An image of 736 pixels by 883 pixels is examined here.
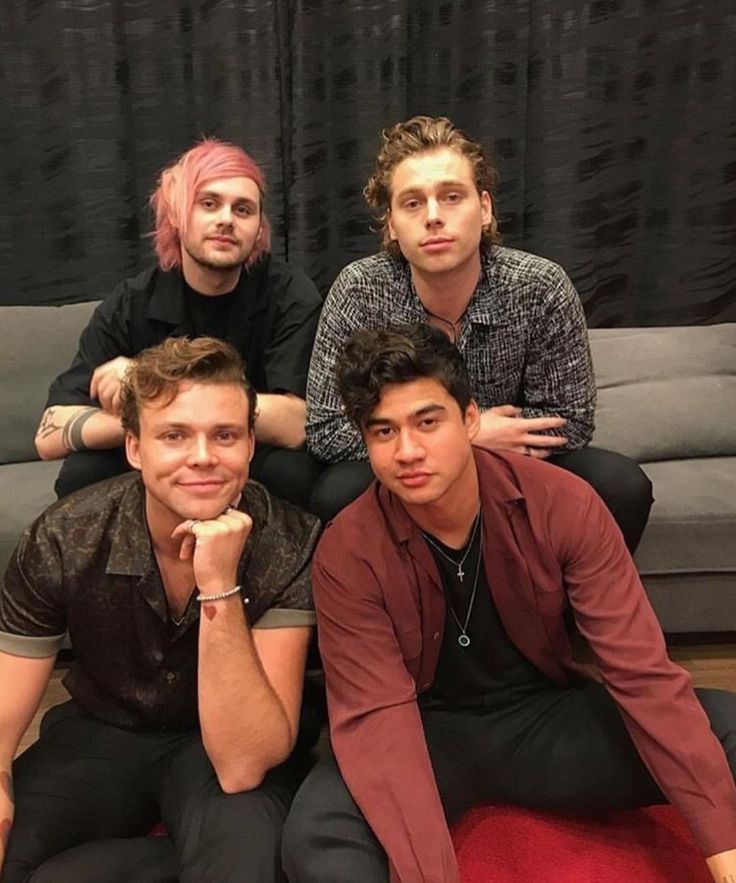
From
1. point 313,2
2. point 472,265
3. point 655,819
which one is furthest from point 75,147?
point 655,819

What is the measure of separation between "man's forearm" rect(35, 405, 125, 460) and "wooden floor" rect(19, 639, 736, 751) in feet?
1.83

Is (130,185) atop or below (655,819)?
atop

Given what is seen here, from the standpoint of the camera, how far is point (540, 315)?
1824 millimetres

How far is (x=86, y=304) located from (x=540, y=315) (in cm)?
140

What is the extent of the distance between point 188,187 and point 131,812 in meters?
1.30

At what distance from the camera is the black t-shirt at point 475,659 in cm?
146

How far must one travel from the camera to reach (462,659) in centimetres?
150

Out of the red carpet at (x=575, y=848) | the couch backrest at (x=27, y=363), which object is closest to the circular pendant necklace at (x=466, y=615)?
the red carpet at (x=575, y=848)

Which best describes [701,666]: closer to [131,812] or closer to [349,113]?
[131,812]

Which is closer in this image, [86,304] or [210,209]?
[210,209]

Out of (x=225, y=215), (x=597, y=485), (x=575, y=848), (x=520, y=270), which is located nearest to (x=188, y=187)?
(x=225, y=215)

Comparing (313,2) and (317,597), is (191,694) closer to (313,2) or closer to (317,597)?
(317,597)

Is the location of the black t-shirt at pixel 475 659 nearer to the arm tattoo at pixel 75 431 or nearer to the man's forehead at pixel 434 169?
the man's forehead at pixel 434 169

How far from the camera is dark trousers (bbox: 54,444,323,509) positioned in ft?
6.12
